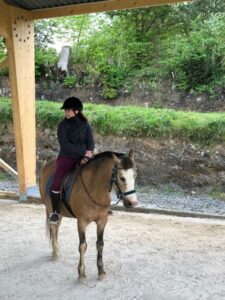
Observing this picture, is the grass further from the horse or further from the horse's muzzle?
the horse's muzzle

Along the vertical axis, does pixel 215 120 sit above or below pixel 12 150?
above

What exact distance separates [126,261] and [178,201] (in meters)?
2.85

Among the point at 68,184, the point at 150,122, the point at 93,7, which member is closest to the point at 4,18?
the point at 93,7

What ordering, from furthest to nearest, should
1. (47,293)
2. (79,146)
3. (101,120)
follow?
(101,120), (79,146), (47,293)

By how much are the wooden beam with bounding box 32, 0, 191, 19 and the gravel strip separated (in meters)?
3.24

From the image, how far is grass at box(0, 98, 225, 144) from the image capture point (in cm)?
818

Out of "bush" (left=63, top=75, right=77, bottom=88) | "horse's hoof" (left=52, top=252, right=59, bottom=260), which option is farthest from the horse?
"bush" (left=63, top=75, right=77, bottom=88)

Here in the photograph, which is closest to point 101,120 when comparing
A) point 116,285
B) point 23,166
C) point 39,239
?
point 23,166

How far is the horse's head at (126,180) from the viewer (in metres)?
3.64

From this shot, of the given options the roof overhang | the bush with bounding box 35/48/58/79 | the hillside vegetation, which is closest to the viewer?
the roof overhang

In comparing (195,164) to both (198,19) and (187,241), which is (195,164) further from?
(198,19)

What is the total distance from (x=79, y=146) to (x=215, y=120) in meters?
4.53

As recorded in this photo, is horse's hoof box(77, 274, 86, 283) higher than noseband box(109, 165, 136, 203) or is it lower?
lower

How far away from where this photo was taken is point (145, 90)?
10391 millimetres
